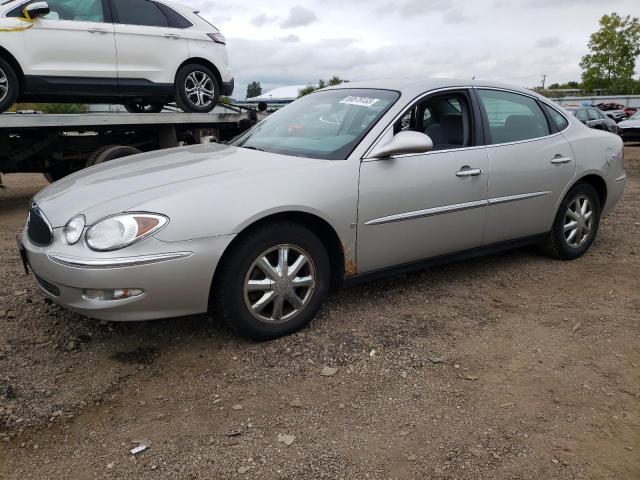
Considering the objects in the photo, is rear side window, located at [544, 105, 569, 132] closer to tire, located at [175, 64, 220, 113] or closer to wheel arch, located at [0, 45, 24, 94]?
tire, located at [175, 64, 220, 113]

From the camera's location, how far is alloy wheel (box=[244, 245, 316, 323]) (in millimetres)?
3002

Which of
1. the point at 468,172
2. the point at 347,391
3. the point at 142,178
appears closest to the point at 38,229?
the point at 142,178

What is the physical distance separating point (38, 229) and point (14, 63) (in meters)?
4.00

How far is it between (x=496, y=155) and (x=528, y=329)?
1.29 m

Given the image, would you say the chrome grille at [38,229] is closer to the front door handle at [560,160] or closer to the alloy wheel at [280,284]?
the alloy wheel at [280,284]

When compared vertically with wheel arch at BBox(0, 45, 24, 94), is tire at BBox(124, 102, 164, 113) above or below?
below

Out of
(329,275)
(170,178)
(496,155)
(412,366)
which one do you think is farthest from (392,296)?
(170,178)

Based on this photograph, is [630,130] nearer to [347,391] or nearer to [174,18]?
[174,18]

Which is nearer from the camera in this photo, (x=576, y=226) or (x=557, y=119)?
(x=557, y=119)

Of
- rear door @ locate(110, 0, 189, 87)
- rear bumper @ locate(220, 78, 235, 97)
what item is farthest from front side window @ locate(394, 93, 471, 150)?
rear bumper @ locate(220, 78, 235, 97)

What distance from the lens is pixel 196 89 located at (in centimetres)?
762

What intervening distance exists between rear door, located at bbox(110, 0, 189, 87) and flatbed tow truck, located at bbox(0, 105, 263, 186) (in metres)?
0.52

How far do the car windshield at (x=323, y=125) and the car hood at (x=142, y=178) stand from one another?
168 millimetres

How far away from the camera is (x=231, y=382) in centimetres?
275
